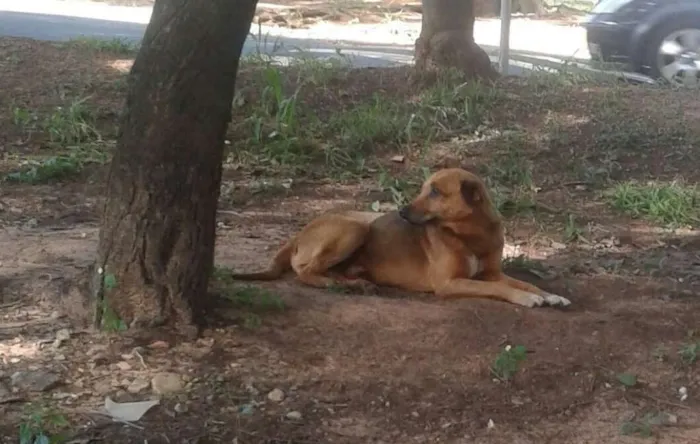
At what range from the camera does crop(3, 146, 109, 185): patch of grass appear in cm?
809

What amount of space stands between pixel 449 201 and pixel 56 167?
3.82m

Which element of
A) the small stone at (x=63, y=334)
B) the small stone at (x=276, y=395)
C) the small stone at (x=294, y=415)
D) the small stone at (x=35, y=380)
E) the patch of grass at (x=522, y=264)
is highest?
the small stone at (x=63, y=334)

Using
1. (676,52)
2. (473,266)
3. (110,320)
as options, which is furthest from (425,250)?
(676,52)

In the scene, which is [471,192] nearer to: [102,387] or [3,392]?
[102,387]

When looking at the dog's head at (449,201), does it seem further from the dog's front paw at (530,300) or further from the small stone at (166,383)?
the small stone at (166,383)

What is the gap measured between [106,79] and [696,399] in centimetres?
737

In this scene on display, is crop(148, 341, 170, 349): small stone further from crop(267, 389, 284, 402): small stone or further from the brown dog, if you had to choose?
the brown dog

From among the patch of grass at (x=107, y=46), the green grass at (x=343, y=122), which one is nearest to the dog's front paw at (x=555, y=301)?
the green grass at (x=343, y=122)

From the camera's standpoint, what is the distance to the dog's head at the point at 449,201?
564 centimetres

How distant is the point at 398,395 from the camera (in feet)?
14.3

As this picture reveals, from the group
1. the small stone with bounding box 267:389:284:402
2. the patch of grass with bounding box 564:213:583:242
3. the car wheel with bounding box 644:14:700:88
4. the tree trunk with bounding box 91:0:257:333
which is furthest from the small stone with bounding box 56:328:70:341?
the car wheel with bounding box 644:14:700:88

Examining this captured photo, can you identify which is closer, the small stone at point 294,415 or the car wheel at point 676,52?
the small stone at point 294,415

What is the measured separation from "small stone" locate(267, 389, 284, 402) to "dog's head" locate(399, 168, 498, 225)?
1649mm

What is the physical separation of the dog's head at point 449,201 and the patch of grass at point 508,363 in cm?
114
